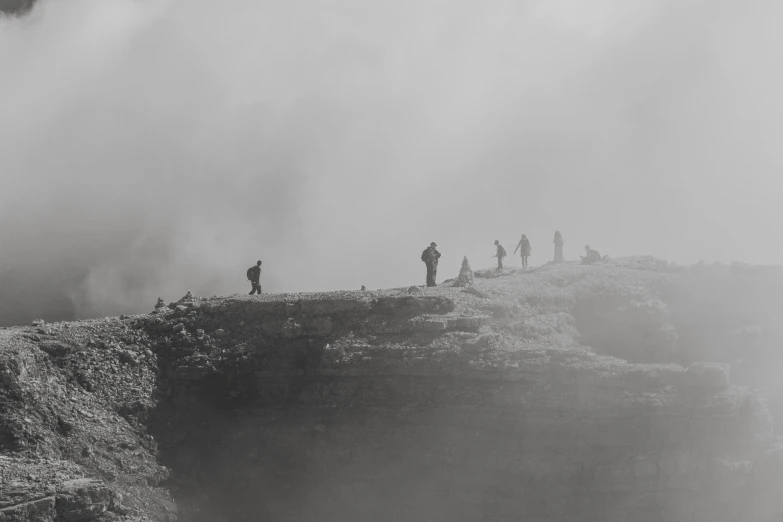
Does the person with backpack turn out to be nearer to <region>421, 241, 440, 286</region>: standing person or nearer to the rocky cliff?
the rocky cliff

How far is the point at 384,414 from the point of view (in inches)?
1373

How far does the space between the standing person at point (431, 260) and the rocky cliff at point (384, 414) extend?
2357mm

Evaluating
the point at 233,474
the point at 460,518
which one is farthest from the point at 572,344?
the point at 233,474

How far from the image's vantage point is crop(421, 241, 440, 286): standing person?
41000 millimetres

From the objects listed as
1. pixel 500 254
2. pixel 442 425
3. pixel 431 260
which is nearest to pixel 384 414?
pixel 442 425

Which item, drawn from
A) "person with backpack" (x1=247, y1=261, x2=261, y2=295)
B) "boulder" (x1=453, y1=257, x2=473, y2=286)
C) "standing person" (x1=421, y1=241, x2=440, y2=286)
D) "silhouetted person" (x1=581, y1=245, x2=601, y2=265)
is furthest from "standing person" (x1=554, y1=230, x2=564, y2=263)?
"person with backpack" (x1=247, y1=261, x2=261, y2=295)

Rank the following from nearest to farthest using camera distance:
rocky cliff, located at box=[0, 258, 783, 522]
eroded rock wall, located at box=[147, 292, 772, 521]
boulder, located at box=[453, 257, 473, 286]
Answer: rocky cliff, located at box=[0, 258, 783, 522] < eroded rock wall, located at box=[147, 292, 772, 521] < boulder, located at box=[453, 257, 473, 286]

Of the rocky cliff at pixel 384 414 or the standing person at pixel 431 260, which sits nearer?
the rocky cliff at pixel 384 414

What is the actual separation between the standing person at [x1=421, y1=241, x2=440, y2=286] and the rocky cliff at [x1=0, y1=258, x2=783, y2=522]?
2.36 metres

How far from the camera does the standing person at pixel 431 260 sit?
41000 millimetres

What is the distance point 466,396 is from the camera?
3397 cm

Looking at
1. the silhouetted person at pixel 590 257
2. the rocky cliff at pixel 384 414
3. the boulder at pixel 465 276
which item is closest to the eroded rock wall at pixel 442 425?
the rocky cliff at pixel 384 414

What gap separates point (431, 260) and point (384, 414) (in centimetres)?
912

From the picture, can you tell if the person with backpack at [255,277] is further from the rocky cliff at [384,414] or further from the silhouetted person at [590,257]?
the silhouetted person at [590,257]
